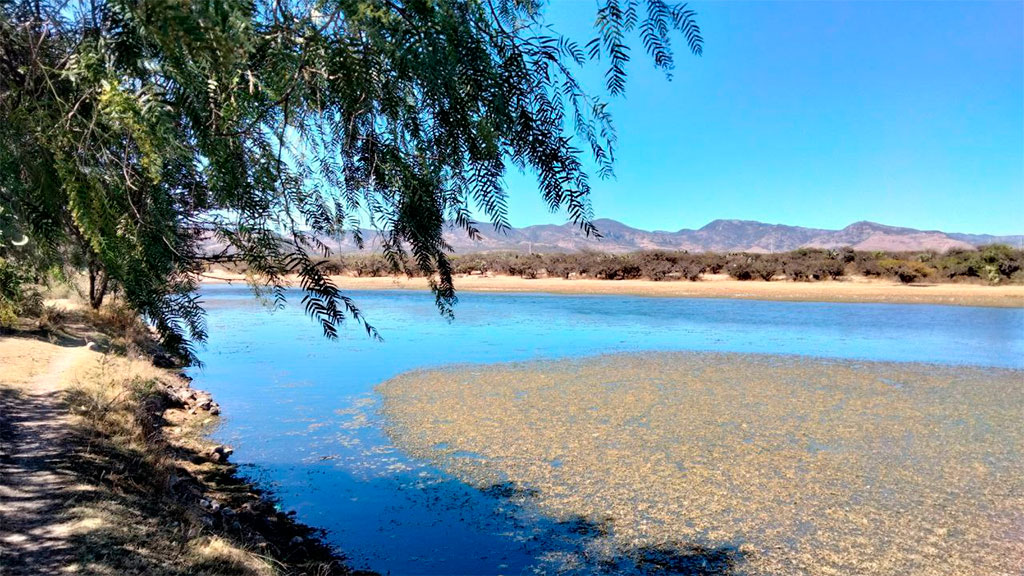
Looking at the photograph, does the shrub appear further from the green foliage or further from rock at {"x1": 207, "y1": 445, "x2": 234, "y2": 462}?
the green foliage

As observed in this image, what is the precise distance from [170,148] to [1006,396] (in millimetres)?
13939

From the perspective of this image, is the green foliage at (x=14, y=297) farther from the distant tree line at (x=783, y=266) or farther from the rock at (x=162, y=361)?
the distant tree line at (x=783, y=266)

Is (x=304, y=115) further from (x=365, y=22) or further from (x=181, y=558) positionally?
(x=181, y=558)

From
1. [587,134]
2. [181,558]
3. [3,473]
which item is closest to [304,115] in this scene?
[587,134]

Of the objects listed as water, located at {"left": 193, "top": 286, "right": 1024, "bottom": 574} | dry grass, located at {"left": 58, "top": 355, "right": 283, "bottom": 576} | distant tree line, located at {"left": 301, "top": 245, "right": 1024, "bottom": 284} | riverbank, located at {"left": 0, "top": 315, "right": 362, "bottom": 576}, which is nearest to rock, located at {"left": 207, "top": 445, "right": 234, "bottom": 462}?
riverbank, located at {"left": 0, "top": 315, "right": 362, "bottom": 576}

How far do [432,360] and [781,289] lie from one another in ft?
92.5

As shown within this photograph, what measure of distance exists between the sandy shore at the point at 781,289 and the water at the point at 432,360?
94.4 inches

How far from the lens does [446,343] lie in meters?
18.4

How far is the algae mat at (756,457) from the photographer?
5355 millimetres

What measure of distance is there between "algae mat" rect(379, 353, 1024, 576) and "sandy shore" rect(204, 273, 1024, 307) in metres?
17.7

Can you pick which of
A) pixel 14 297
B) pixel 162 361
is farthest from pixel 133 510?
pixel 162 361

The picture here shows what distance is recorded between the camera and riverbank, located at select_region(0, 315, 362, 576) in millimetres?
3621

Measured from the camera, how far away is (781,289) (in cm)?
3634

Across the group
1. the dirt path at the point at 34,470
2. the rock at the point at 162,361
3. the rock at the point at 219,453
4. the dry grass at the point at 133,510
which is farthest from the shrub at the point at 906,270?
the dirt path at the point at 34,470
